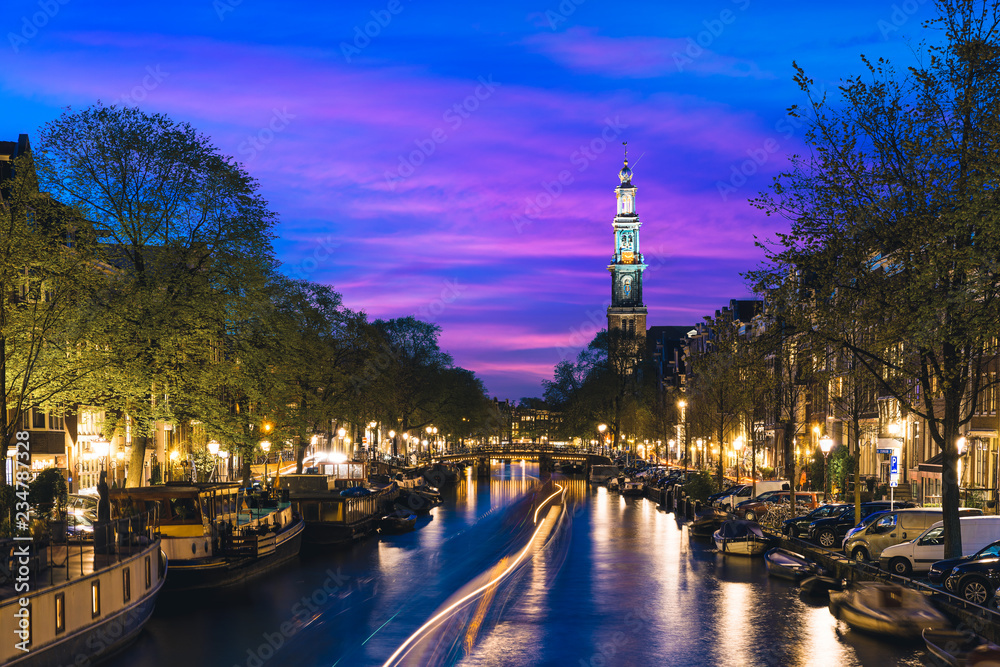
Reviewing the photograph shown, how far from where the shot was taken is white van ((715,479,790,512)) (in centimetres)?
7112

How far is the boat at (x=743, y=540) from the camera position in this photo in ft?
177

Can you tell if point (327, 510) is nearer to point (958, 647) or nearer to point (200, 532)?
point (200, 532)

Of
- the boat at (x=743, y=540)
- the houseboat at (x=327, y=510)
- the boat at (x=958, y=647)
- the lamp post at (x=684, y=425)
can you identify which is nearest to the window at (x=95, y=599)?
the boat at (x=958, y=647)

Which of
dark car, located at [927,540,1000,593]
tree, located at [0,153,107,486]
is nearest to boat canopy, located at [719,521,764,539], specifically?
dark car, located at [927,540,1000,593]

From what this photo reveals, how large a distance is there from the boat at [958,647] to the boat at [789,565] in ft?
47.3

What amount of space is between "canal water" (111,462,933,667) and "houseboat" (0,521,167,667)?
3.53 feet

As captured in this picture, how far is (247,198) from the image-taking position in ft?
177

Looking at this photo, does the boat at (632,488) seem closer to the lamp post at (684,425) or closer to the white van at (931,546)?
the lamp post at (684,425)

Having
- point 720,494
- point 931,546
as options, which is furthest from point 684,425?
point 931,546

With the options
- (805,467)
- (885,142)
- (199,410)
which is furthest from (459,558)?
(805,467)

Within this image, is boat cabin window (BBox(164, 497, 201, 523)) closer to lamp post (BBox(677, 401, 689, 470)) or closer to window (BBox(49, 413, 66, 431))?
window (BBox(49, 413, 66, 431))

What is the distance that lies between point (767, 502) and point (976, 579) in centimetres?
3524

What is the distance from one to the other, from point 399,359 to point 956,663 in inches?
4284

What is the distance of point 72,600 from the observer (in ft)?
90.1
